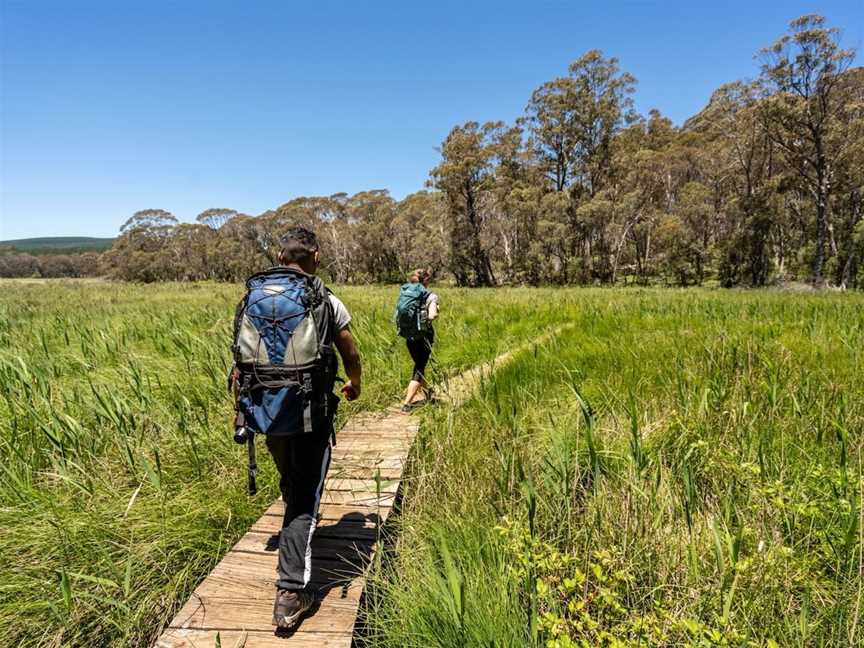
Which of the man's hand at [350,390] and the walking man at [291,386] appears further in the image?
the man's hand at [350,390]

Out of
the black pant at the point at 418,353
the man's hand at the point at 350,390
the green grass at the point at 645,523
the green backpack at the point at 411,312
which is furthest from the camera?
the black pant at the point at 418,353

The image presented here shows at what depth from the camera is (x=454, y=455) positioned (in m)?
3.17

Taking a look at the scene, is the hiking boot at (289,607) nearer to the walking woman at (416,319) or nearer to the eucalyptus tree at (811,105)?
the walking woman at (416,319)

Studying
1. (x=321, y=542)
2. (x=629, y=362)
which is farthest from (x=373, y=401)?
(x=629, y=362)

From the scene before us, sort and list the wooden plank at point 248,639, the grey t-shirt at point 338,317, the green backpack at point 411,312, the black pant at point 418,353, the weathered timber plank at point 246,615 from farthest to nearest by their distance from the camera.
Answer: the black pant at point 418,353 < the green backpack at point 411,312 < the grey t-shirt at point 338,317 < the weathered timber plank at point 246,615 < the wooden plank at point 248,639

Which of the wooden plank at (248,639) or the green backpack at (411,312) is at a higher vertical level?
the green backpack at (411,312)

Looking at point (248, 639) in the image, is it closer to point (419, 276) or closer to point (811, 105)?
point (419, 276)

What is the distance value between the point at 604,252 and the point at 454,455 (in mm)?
39501

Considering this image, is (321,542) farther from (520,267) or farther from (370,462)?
(520,267)

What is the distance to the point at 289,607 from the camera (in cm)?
185

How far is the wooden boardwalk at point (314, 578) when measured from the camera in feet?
5.89

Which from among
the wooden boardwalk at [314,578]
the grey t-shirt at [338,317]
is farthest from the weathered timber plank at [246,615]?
the grey t-shirt at [338,317]

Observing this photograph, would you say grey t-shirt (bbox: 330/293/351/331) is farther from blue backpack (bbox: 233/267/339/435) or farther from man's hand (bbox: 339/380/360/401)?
man's hand (bbox: 339/380/360/401)

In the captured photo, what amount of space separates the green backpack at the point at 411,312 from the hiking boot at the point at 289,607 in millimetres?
3178
